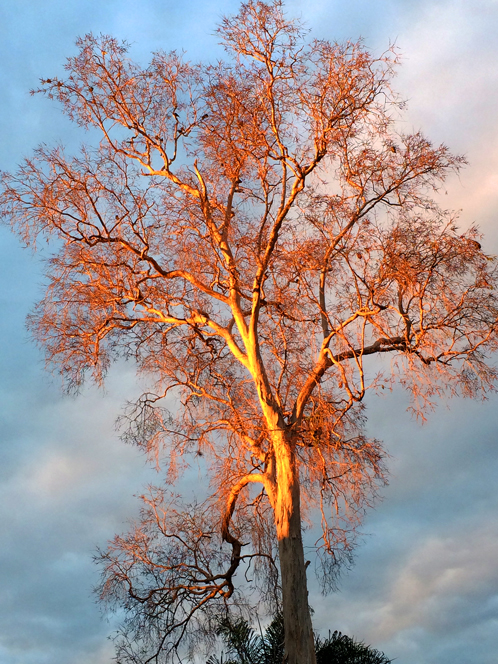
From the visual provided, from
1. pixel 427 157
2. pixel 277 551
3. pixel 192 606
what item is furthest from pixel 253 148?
pixel 192 606

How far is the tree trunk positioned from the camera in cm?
875

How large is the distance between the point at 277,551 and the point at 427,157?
20.3 feet

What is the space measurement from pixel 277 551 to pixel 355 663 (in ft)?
13.5

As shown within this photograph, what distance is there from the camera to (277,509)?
9.52 meters

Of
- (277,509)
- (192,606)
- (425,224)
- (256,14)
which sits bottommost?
(192,606)

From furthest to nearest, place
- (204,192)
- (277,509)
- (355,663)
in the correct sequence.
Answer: (355,663) < (204,192) < (277,509)

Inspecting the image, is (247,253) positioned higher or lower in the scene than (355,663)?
higher

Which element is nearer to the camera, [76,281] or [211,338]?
[76,281]

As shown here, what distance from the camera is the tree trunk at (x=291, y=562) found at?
875 cm

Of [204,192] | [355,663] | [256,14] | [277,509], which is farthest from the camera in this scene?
[355,663]

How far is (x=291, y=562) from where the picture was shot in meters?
9.08

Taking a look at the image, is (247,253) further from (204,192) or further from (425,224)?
(425,224)

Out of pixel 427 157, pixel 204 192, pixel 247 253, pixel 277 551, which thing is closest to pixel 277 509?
pixel 277 551

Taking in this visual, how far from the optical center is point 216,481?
10.2 m
